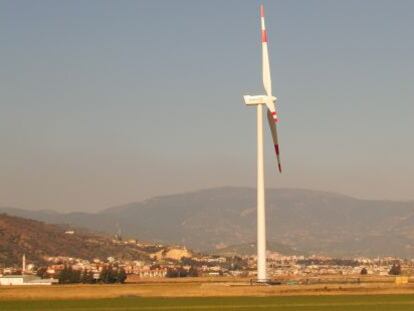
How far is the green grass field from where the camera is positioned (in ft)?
219

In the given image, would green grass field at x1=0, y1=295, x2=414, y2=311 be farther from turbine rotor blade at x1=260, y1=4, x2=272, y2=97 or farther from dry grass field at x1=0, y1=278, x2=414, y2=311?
turbine rotor blade at x1=260, y1=4, x2=272, y2=97

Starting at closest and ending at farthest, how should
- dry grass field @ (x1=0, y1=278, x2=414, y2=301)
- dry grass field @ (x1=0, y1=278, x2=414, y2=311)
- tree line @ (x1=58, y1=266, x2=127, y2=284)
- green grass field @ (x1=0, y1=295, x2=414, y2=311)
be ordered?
green grass field @ (x1=0, y1=295, x2=414, y2=311)
dry grass field @ (x1=0, y1=278, x2=414, y2=311)
dry grass field @ (x1=0, y1=278, x2=414, y2=301)
tree line @ (x1=58, y1=266, x2=127, y2=284)

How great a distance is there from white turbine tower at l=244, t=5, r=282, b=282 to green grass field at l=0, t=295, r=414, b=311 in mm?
12250

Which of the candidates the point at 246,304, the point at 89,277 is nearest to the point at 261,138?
the point at 246,304

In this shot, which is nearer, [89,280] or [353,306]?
[353,306]

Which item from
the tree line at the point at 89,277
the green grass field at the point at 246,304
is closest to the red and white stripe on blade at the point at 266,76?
the green grass field at the point at 246,304

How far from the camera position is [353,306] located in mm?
67188

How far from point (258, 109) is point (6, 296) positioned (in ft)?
107

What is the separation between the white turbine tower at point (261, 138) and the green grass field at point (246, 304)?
1225 centimetres

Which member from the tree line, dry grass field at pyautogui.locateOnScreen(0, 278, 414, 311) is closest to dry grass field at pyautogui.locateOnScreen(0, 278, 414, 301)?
dry grass field at pyautogui.locateOnScreen(0, 278, 414, 311)

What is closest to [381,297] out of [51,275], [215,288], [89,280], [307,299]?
[307,299]

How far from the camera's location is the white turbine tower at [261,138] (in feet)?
305

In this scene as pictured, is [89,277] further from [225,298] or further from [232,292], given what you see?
[225,298]

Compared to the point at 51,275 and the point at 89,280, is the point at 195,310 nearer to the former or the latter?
the point at 89,280
